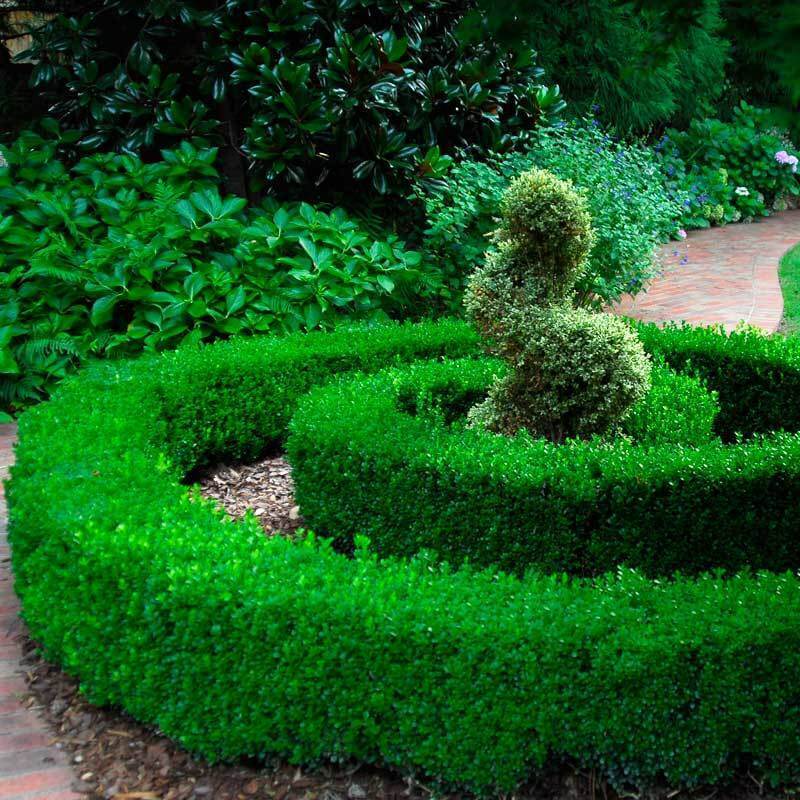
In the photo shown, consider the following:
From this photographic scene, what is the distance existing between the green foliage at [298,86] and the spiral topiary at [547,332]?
310cm

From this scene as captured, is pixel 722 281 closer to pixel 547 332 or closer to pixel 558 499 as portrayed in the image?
pixel 547 332

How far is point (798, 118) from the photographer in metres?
1.87

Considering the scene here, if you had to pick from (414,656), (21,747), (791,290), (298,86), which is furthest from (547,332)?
(791,290)

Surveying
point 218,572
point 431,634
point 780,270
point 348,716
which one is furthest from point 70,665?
point 780,270

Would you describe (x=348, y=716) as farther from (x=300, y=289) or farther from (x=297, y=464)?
(x=300, y=289)

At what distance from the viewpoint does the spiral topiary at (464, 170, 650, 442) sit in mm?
4598

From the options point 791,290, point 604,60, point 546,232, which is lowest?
point 791,290

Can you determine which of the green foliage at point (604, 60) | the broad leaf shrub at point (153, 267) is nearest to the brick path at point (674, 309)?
the broad leaf shrub at point (153, 267)

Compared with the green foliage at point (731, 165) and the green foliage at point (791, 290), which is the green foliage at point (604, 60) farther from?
the green foliage at point (791, 290)

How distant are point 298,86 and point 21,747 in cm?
561

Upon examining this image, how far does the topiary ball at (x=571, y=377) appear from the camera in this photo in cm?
458

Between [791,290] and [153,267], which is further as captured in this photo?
[791,290]

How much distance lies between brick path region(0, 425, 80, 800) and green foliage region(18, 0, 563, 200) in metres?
4.89

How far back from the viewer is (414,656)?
2.97m
